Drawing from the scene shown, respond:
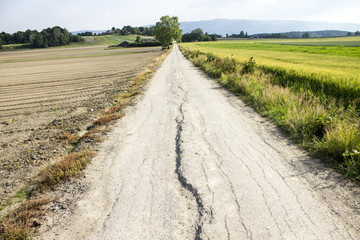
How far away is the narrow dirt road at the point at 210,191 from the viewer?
9.18 ft

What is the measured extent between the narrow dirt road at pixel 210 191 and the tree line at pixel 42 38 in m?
143

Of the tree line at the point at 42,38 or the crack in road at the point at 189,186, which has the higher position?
the tree line at the point at 42,38

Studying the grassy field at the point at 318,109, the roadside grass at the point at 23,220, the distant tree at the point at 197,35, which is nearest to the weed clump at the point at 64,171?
the roadside grass at the point at 23,220

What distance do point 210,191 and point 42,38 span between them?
14816 centimetres

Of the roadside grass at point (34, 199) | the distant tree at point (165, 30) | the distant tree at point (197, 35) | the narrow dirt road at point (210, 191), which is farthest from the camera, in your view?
the distant tree at point (197, 35)

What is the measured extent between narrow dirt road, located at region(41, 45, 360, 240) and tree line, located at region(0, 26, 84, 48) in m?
143

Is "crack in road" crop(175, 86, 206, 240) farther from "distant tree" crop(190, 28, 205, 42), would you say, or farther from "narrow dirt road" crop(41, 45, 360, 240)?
"distant tree" crop(190, 28, 205, 42)

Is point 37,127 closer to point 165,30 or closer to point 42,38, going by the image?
point 165,30

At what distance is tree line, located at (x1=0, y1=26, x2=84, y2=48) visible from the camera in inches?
4742

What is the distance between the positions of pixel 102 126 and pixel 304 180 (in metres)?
5.68

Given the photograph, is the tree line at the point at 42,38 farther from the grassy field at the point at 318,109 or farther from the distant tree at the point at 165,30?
the grassy field at the point at 318,109

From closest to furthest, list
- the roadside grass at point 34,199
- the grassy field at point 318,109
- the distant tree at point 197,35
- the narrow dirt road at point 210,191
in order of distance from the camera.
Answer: the narrow dirt road at point 210,191 → the roadside grass at point 34,199 → the grassy field at point 318,109 → the distant tree at point 197,35

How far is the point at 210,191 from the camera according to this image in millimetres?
3525

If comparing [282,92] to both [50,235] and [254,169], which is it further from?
[50,235]
